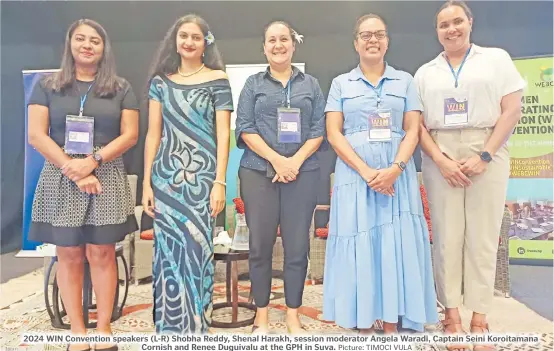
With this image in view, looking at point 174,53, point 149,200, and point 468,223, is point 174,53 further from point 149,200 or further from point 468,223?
point 468,223

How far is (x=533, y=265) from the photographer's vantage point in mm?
4266

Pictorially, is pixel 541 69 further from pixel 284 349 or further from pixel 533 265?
pixel 284 349

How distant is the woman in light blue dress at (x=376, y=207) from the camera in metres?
2.08

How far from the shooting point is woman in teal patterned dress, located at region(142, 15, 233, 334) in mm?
2162

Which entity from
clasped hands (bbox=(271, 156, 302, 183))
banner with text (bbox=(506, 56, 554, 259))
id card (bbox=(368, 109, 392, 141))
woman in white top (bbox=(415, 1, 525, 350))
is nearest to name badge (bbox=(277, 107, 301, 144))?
clasped hands (bbox=(271, 156, 302, 183))

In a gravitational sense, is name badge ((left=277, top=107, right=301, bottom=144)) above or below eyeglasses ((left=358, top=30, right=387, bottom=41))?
below

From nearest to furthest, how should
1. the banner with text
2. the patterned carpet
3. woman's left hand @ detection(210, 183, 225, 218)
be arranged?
woman's left hand @ detection(210, 183, 225, 218)
the patterned carpet
the banner with text

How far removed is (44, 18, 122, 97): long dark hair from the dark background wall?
2113 millimetres

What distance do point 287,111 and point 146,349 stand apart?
1454 mm

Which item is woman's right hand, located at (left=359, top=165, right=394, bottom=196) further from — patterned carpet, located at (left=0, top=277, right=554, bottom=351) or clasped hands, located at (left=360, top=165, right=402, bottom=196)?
patterned carpet, located at (left=0, top=277, right=554, bottom=351)

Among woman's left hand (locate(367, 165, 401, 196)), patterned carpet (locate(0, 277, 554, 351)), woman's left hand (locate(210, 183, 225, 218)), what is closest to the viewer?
woman's left hand (locate(367, 165, 401, 196))

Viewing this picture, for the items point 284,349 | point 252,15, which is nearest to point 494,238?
point 284,349

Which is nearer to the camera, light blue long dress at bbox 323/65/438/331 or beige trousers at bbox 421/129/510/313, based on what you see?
light blue long dress at bbox 323/65/438/331
